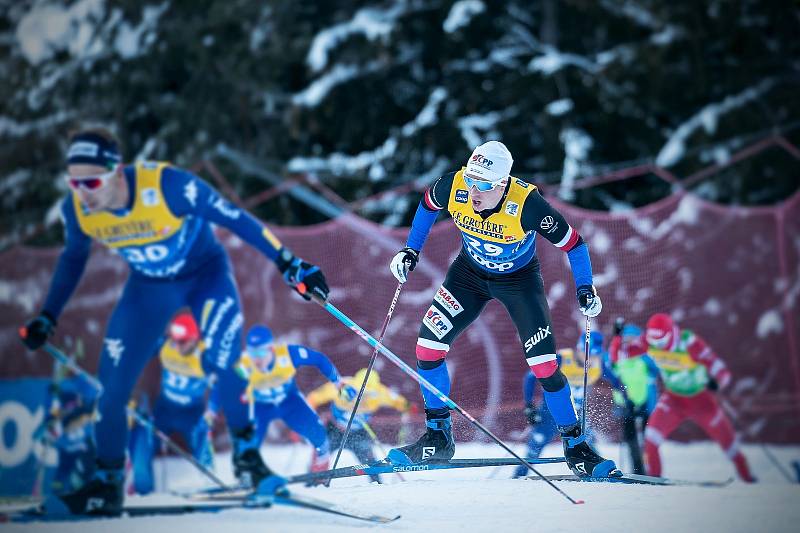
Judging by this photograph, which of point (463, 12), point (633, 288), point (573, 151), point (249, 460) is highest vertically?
point (463, 12)

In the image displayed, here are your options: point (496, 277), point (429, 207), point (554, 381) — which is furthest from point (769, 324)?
point (429, 207)

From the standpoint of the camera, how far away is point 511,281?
4402 mm

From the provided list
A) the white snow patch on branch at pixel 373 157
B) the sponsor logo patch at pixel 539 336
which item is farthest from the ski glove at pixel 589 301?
the white snow patch on branch at pixel 373 157

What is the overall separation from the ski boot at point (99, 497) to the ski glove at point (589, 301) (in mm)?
2289

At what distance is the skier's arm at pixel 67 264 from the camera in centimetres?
484

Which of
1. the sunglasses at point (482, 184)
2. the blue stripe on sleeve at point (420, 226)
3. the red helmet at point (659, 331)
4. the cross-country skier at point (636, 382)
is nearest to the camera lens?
the sunglasses at point (482, 184)

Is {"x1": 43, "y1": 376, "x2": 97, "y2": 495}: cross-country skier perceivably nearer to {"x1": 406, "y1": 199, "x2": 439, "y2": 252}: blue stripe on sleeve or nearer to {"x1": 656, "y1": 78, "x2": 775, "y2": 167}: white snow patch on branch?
{"x1": 406, "y1": 199, "x2": 439, "y2": 252}: blue stripe on sleeve

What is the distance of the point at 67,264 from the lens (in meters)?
4.90

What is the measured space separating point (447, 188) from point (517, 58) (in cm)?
838

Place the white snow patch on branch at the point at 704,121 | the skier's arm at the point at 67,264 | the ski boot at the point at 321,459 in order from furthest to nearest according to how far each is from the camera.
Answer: the white snow patch on branch at the point at 704,121, the ski boot at the point at 321,459, the skier's arm at the point at 67,264

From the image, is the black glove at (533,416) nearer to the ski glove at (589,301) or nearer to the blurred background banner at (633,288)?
the ski glove at (589,301)

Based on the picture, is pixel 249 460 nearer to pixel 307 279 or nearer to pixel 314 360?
pixel 307 279

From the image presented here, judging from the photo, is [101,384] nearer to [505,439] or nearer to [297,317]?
[505,439]

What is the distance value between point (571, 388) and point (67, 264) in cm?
263
